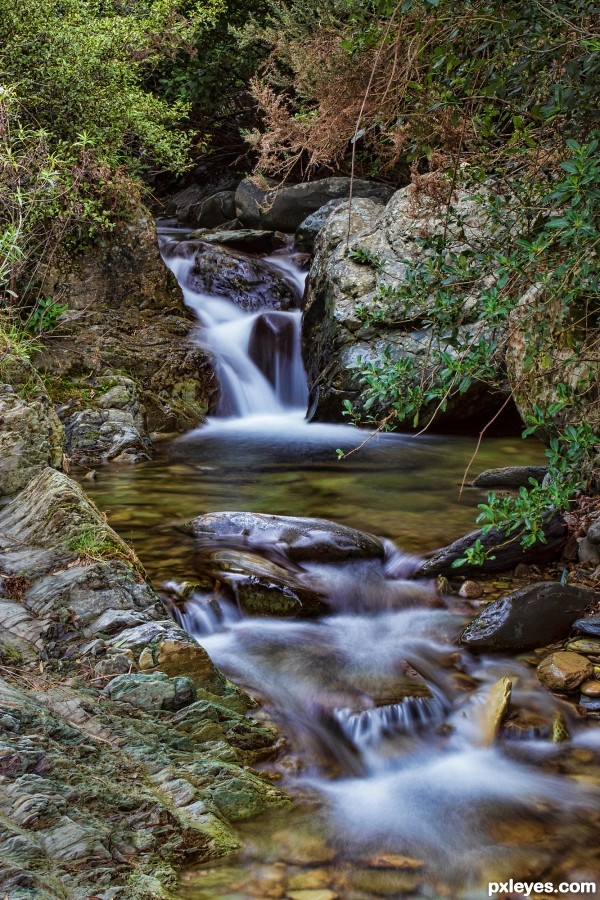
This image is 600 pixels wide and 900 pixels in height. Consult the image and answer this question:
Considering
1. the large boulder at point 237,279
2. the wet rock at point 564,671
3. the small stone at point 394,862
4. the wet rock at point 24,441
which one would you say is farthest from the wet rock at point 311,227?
the small stone at point 394,862

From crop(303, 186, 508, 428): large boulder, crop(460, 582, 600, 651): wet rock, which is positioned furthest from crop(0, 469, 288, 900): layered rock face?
crop(303, 186, 508, 428): large boulder

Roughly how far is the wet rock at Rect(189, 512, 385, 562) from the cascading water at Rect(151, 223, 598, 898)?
0.26ft

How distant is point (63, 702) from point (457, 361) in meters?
2.19

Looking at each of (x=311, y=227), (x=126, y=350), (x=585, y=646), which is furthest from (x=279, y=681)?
(x=311, y=227)

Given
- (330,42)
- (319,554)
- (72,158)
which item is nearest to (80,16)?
(72,158)

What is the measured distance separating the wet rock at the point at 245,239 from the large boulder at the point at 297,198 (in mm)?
522

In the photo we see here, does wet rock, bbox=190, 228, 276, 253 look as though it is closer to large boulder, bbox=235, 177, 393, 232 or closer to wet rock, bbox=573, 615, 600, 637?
large boulder, bbox=235, 177, 393, 232

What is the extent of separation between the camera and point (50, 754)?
2.37 metres

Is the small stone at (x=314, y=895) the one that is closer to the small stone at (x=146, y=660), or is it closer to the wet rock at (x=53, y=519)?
the small stone at (x=146, y=660)

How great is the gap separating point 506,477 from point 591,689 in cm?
319

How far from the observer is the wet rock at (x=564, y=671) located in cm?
372

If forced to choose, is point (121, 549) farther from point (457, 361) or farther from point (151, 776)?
point (457, 361)

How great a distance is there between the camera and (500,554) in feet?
16.1

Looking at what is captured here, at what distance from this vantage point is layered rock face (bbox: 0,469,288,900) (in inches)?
82.1
